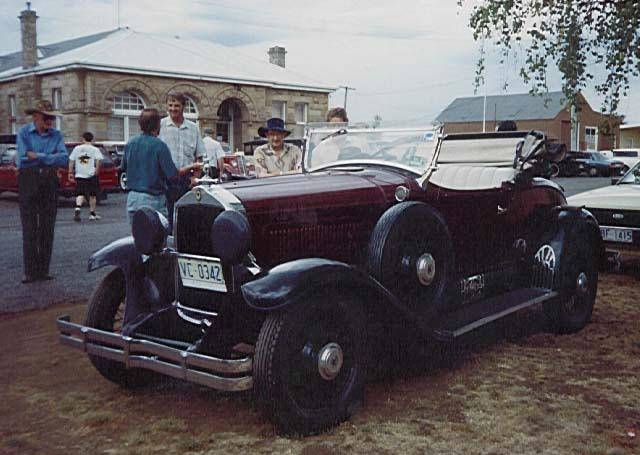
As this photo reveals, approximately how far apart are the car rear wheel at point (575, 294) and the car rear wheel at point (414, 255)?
1.47 meters

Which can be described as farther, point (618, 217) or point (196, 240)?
point (618, 217)

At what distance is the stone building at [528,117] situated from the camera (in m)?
54.1

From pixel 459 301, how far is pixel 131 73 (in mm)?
23563

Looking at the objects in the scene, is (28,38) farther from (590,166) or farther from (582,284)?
(582,284)

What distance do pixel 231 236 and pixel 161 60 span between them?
85.1 feet

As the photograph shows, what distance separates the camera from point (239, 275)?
12.8 ft

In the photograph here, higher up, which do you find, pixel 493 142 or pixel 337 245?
pixel 493 142

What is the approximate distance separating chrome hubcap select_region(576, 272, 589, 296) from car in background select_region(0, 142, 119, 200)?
1401cm

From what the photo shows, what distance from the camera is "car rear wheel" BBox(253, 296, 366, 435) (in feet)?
11.4

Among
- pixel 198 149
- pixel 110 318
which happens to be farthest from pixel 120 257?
pixel 198 149

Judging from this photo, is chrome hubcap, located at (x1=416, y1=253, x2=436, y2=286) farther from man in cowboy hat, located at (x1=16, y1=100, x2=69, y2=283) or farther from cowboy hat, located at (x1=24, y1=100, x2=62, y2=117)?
cowboy hat, located at (x1=24, y1=100, x2=62, y2=117)

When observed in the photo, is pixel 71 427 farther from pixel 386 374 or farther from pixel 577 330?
pixel 577 330

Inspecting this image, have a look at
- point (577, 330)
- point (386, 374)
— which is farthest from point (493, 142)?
point (386, 374)

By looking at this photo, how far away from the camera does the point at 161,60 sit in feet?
92.2
